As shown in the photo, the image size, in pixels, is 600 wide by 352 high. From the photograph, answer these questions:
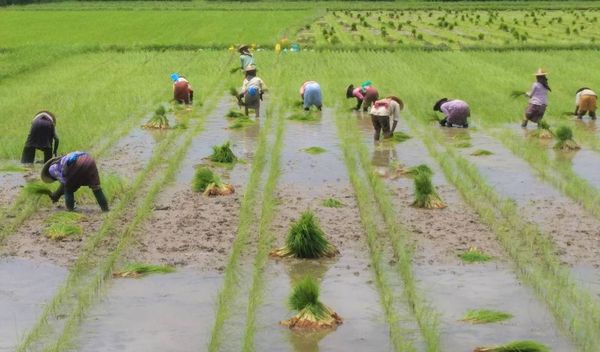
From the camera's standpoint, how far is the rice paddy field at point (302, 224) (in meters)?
7.45

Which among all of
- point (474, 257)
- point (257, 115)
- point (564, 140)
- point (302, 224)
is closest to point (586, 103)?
point (564, 140)

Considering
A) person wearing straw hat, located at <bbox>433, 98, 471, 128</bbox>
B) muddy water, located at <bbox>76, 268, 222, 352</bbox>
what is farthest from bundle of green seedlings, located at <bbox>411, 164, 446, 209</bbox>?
person wearing straw hat, located at <bbox>433, 98, 471, 128</bbox>

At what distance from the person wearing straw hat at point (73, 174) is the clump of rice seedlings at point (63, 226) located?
251mm

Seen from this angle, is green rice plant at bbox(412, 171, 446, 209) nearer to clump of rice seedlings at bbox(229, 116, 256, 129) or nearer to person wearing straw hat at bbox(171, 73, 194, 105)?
clump of rice seedlings at bbox(229, 116, 256, 129)

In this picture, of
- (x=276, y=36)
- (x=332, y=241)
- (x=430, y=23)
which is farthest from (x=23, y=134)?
(x=430, y=23)

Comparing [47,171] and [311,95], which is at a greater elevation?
[47,171]

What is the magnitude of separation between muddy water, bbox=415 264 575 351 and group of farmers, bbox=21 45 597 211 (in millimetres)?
3627

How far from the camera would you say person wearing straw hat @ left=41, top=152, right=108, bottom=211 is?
33.8 ft

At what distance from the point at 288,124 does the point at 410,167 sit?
4.26 metres

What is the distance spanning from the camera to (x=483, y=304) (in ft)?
26.1

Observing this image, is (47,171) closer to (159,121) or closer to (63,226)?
(63,226)

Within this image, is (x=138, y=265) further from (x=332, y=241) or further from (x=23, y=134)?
(x=23, y=134)

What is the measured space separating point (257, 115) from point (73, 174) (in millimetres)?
7829

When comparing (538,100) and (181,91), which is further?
(181,91)
